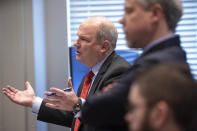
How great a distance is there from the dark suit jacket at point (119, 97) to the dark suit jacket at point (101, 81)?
0.27 m

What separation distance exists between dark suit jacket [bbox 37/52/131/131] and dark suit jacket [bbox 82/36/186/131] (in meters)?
0.27

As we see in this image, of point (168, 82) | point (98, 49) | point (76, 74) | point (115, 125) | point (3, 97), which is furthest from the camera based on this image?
point (3, 97)

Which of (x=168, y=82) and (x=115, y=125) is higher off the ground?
(x=168, y=82)

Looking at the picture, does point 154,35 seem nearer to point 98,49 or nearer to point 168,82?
point 168,82

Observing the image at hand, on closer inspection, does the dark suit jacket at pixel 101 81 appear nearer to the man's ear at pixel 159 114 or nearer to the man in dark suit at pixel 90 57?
the man in dark suit at pixel 90 57

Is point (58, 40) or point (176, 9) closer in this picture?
point (176, 9)

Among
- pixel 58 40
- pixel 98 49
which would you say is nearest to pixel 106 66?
pixel 98 49

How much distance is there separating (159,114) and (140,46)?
37cm

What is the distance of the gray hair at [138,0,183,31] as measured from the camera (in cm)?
102

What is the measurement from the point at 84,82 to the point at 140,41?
2.51 feet

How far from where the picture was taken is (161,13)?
3.37 feet

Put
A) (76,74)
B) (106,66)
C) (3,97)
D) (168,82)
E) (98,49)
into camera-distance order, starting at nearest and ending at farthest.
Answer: (168,82), (106,66), (98,49), (76,74), (3,97)

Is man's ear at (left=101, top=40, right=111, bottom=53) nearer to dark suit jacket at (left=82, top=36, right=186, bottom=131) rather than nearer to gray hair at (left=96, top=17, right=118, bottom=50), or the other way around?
gray hair at (left=96, top=17, right=118, bottom=50)

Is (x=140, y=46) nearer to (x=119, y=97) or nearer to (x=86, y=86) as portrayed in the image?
(x=119, y=97)
